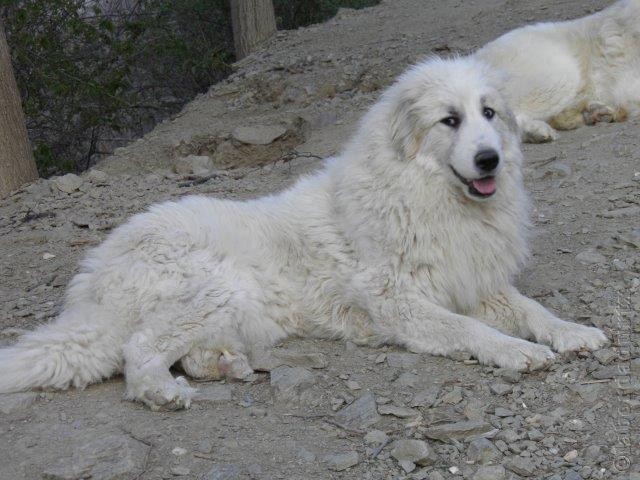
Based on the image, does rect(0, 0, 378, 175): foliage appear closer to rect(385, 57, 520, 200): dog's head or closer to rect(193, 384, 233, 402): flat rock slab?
rect(385, 57, 520, 200): dog's head

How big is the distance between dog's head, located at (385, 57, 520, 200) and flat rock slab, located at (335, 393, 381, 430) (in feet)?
4.79

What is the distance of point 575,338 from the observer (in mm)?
4500

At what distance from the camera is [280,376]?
14.7 ft

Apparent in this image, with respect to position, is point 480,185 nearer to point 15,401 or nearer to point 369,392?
point 369,392

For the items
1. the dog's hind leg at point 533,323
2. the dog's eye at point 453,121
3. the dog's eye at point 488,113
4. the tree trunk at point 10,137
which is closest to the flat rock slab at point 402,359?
the dog's hind leg at point 533,323

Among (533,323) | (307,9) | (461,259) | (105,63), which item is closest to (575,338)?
(533,323)

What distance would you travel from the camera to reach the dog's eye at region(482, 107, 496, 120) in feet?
16.2

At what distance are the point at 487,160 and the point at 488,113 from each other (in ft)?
1.30

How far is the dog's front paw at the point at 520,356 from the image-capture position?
4.34m

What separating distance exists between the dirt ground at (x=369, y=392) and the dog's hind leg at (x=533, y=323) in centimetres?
9

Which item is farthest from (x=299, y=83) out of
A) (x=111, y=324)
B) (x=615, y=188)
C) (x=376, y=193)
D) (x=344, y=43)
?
(x=111, y=324)

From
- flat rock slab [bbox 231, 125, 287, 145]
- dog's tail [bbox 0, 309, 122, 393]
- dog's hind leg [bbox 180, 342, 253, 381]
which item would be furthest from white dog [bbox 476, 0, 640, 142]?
dog's tail [bbox 0, 309, 122, 393]

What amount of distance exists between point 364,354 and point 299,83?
23.5 ft

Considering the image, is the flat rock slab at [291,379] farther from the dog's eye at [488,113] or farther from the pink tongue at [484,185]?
the dog's eye at [488,113]
